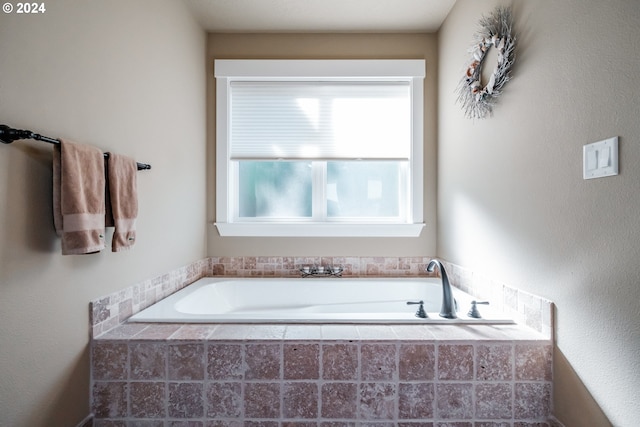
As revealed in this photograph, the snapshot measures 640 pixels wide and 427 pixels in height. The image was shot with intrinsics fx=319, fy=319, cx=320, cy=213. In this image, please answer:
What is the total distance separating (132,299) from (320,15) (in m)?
2.21

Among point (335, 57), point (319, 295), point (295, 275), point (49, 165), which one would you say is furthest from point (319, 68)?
point (49, 165)

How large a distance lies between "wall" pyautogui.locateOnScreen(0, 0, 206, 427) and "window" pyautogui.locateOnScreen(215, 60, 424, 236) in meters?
0.67

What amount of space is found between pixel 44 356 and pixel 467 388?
62.5 inches

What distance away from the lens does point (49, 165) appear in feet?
3.74

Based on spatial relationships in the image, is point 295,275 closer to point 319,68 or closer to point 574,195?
point 319,68

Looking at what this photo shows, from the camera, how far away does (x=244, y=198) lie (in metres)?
2.67

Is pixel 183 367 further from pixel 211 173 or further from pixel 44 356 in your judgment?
pixel 211 173

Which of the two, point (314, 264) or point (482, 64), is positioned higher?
point (482, 64)

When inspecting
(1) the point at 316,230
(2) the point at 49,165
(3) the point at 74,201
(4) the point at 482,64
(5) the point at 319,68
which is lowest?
(1) the point at 316,230

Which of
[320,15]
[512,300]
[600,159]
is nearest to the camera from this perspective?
[600,159]

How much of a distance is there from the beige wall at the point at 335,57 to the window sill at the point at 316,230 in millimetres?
46

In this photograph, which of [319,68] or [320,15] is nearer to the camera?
[320,15]

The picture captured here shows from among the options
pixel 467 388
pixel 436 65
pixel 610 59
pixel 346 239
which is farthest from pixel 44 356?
pixel 436 65

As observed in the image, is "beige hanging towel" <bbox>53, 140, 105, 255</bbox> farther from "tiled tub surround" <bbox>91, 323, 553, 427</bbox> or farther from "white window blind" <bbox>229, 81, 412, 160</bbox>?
"white window blind" <bbox>229, 81, 412, 160</bbox>
